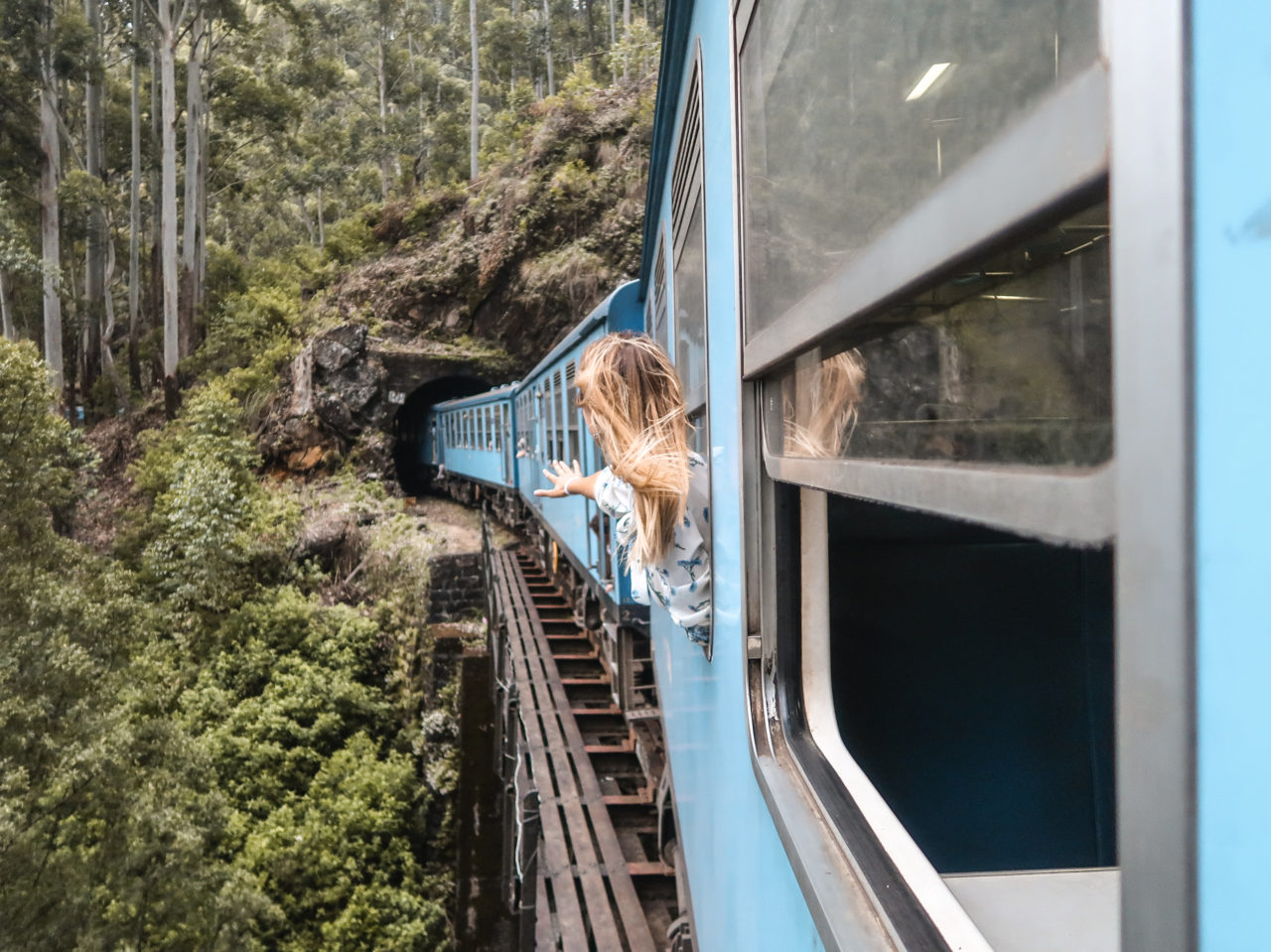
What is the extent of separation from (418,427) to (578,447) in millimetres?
21433

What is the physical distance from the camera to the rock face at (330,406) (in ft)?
67.5

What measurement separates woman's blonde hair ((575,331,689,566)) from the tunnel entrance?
70.7 ft

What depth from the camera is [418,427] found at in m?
26.8

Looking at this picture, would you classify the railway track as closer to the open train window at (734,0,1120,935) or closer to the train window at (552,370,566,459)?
the train window at (552,370,566,459)

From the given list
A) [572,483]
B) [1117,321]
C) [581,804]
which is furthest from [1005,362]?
[581,804]

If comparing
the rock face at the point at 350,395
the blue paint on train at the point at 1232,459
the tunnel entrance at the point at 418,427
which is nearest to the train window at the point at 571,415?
the blue paint on train at the point at 1232,459

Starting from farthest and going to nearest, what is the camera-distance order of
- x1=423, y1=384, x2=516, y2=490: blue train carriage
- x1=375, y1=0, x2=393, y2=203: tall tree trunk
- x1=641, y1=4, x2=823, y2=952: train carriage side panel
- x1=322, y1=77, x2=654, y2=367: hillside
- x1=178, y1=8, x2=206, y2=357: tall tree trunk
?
x1=375, y1=0, x2=393, y2=203: tall tree trunk, x1=178, y1=8, x2=206, y2=357: tall tree trunk, x1=322, y1=77, x2=654, y2=367: hillside, x1=423, y1=384, x2=516, y2=490: blue train carriage, x1=641, y1=4, x2=823, y2=952: train carriage side panel

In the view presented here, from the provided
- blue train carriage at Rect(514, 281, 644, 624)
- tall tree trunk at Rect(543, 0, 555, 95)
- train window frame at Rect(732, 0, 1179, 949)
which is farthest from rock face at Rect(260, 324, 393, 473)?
train window frame at Rect(732, 0, 1179, 949)

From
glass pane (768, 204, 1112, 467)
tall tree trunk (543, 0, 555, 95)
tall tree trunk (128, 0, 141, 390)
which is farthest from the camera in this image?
tall tree trunk (543, 0, 555, 95)

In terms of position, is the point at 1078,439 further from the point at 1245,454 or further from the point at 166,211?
the point at 166,211

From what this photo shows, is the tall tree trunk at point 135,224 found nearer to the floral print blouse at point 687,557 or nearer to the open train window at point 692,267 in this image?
the open train window at point 692,267

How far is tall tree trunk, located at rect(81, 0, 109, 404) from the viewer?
2231cm

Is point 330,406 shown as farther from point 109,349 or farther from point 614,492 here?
point 614,492

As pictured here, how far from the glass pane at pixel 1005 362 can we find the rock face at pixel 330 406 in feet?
69.0
